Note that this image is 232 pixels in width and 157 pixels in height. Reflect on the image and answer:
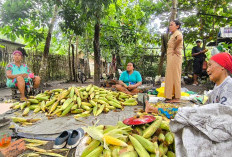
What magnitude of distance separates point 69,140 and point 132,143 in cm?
88

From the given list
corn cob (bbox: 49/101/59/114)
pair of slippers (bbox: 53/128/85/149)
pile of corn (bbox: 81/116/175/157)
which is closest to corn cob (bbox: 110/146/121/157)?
pile of corn (bbox: 81/116/175/157)

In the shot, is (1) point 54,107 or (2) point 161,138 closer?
(2) point 161,138

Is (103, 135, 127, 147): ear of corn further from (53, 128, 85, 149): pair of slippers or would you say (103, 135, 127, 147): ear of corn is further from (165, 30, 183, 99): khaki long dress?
(165, 30, 183, 99): khaki long dress

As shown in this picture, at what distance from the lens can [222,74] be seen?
173 cm

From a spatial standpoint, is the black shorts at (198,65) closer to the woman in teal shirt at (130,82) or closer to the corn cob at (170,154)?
the woman in teal shirt at (130,82)

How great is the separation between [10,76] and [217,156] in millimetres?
5377

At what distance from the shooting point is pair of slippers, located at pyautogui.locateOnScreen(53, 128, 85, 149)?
2068 mm

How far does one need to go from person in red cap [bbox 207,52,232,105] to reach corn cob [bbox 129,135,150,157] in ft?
3.07

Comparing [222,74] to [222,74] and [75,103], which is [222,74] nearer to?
[222,74]

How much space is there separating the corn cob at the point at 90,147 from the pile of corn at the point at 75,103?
1.62m

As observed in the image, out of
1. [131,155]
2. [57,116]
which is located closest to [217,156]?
[131,155]

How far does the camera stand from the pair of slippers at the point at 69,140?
2.07 metres

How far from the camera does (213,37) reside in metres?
10.6

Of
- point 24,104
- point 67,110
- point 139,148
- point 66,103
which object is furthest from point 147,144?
point 24,104
